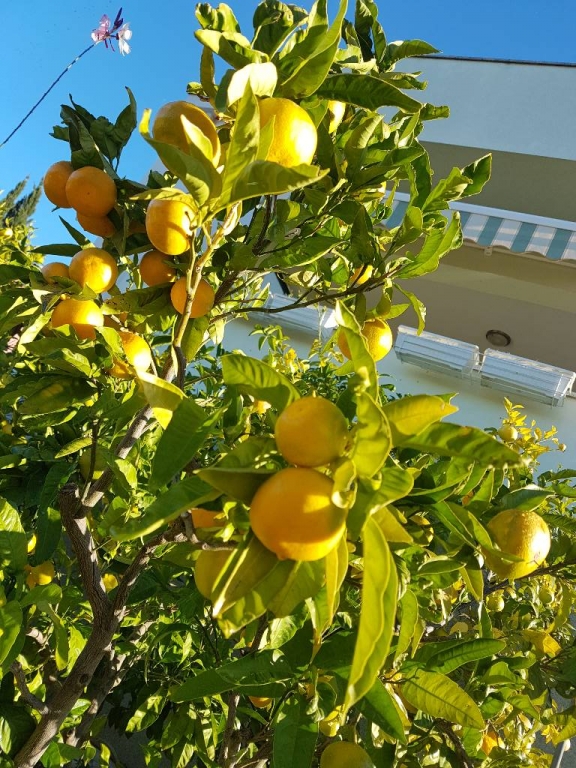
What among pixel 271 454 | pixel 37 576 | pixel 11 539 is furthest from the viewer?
pixel 37 576

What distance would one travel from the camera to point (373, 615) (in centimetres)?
33

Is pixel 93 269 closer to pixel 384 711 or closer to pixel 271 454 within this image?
pixel 271 454

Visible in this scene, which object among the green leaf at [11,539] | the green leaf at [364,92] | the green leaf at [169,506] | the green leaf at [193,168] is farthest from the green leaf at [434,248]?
the green leaf at [11,539]

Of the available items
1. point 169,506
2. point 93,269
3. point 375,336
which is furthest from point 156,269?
point 169,506

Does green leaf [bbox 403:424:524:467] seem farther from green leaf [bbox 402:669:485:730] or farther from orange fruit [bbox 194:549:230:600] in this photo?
green leaf [bbox 402:669:485:730]

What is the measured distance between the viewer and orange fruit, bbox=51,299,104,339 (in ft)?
2.30

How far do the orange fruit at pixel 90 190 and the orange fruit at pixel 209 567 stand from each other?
1.47ft

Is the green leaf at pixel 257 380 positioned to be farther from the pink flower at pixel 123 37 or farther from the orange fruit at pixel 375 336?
the pink flower at pixel 123 37

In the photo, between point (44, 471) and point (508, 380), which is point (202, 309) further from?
point (508, 380)

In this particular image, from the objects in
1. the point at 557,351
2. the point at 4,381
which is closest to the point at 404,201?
the point at 557,351

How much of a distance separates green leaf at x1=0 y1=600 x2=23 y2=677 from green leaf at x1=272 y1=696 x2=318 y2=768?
0.30m

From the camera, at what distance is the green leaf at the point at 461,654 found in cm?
63

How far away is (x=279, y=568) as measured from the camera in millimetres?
408

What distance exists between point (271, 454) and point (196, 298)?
32 centimetres
